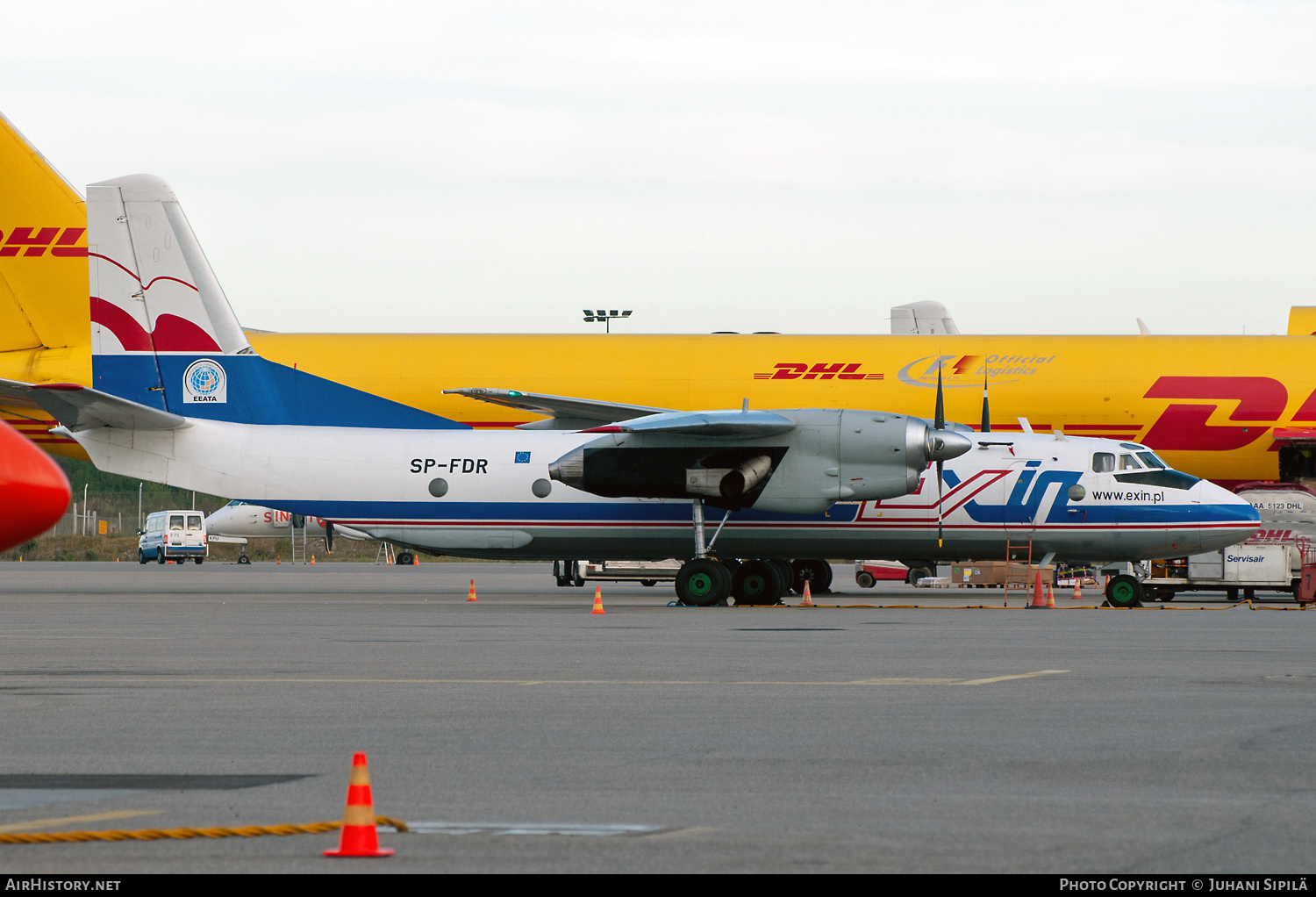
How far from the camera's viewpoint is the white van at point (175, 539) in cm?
6944

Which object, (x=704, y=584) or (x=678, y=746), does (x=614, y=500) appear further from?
(x=678, y=746)

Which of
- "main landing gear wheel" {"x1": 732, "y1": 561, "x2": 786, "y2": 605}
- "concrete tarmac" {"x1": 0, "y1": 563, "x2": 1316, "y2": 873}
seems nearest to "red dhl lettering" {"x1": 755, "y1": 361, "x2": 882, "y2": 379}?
"main landing gear wheel" {"x1": 732, "y1": 561, "x2": 786, "y2": 605}

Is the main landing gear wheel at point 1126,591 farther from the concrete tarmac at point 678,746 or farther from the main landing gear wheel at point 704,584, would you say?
the concrete tarmac at point 678,746

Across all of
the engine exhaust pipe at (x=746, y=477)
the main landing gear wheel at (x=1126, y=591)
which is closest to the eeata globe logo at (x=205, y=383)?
the engine exhaust pipe at (x=746, y=477)

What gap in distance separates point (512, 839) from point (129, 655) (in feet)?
36.8

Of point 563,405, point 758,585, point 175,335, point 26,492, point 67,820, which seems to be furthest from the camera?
point 175,335

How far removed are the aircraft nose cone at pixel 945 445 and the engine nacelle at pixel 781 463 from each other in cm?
2

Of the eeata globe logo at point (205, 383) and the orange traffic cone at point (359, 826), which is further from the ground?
the eeata globe logo at point (205, 383)

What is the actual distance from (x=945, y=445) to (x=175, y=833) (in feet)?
69.6

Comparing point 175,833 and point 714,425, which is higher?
point 714,425

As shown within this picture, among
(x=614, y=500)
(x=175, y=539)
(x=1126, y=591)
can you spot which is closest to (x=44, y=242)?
(x=614, y=500)

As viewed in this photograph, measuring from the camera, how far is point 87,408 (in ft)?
92.7

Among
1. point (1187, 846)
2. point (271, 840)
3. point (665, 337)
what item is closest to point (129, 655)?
point (271, 840)
